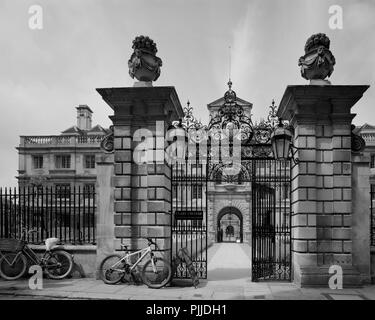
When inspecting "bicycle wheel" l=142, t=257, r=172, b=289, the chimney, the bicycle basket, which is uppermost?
the chimney

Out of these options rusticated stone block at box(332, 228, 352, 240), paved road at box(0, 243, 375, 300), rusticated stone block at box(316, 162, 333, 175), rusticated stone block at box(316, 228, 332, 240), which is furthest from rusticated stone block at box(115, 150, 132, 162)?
rusticated stone block at box(332, 228, 352, 240)

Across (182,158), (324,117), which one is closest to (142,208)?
(182,158)

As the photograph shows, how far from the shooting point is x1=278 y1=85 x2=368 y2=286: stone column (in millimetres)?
11406

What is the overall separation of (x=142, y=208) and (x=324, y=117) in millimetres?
5392

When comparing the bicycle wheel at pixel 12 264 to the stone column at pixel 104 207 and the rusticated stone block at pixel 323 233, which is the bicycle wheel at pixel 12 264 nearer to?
the stone column at pixel 104 207

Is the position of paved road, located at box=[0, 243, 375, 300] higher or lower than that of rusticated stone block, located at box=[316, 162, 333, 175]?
lower

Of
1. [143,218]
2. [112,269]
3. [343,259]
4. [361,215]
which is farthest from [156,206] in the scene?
[361,215]

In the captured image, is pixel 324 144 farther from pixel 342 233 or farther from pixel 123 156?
pixel 123 156

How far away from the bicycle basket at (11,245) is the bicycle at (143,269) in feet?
7.96

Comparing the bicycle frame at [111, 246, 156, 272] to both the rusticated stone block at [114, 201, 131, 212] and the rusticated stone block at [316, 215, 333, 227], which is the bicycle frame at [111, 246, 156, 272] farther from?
the rusticated stone block at [316, 215, 333, 227]

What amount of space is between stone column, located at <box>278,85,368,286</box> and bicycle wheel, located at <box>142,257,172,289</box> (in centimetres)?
340

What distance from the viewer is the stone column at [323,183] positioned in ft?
37.4

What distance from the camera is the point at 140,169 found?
470 inches
